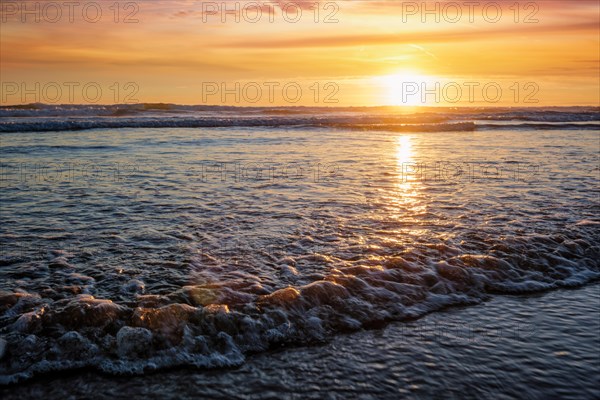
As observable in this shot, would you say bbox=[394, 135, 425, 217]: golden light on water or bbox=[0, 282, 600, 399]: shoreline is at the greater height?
bbox=[394, 135, 425, 217]: golden light on water

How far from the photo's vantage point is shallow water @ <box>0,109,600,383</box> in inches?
177

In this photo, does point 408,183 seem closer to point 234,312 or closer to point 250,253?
point 250,253

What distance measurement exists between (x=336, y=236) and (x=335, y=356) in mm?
3040

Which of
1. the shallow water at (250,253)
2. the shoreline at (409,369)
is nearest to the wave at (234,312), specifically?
the shallow water at (250,253)

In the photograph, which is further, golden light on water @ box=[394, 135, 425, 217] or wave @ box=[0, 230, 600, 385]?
golden light on water @ box=[394, 135, 425, 217]

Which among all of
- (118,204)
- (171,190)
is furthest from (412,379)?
(171,190)

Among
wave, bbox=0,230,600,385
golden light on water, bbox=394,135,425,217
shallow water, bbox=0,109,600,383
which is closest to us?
wave, bbox=0,230,600,385

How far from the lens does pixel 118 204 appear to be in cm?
896

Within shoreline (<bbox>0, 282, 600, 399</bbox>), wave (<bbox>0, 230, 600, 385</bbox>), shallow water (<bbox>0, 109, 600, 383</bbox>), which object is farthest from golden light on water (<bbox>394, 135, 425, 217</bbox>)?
shoreline (<bbox>0, 282, 600, 399</bbox>)

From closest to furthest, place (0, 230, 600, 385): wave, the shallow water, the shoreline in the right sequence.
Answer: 1. the shoreline
2. (0, 230, 600, 385): wave
3. the shallow water

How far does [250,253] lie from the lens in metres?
6.39

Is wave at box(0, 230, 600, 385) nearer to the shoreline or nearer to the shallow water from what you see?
the shallow water

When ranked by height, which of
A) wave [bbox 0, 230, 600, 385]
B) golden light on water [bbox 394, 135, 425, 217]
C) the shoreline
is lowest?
the shoreline

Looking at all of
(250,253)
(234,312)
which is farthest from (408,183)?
(234,312)
